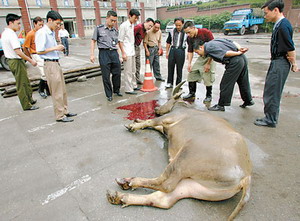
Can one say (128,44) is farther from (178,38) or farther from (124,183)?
(124,183)

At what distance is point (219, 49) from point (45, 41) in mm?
3345

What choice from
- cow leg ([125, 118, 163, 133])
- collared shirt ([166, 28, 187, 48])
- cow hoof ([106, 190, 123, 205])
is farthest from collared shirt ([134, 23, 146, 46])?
cow hoof ([106, 190, 123, 205])

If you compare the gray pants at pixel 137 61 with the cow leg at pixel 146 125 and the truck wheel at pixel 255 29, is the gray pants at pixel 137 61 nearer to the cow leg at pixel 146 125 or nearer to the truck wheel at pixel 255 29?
the cow leg at pixel 146 125

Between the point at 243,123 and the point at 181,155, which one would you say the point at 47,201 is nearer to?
the point at 181,155

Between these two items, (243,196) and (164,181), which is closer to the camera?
(243,196)

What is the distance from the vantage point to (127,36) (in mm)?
5453

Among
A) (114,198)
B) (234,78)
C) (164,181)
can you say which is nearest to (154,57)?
(234,78)

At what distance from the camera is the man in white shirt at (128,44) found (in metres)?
5.32

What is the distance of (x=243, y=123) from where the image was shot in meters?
4.07

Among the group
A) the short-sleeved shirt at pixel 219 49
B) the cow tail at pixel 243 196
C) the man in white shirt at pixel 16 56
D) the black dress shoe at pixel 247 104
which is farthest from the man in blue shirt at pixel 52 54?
the black dress shoe at pixel 247 104

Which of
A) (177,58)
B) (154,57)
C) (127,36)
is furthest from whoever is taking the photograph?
(154,57)

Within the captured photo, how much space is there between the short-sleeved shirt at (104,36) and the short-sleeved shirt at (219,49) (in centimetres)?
229

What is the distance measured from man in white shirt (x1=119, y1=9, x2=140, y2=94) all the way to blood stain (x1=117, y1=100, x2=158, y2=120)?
0.94m

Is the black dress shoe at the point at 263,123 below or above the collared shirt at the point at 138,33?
below
